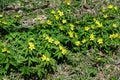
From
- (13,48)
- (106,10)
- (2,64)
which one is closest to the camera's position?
(2,64)

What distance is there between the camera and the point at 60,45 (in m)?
4.91

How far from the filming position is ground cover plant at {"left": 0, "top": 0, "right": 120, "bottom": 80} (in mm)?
4684

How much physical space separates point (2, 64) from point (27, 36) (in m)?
0.76

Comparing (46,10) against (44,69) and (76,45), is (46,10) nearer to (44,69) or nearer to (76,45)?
(76,45)

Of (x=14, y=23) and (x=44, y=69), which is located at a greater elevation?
(x=14, y=23)

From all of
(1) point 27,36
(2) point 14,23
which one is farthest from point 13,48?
(2) point 14,23

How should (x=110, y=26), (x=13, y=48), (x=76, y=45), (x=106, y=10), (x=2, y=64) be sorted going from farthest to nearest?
1. (x=106, y=10)
2. (x=110, y=26)
3. (x=76, y=45)
4. (x=13, y=48)
5. (x=2, y=64)

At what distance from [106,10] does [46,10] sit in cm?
113

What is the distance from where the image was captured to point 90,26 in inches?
218

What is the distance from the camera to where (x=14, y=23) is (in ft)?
18.0

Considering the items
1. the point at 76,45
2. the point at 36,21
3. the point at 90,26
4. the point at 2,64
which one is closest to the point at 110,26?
the point at 90,26

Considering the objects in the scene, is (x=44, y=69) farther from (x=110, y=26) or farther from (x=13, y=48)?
(x=110, y=26)

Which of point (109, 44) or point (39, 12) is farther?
point (39, 12)

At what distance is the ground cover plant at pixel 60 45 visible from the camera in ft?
15.4
